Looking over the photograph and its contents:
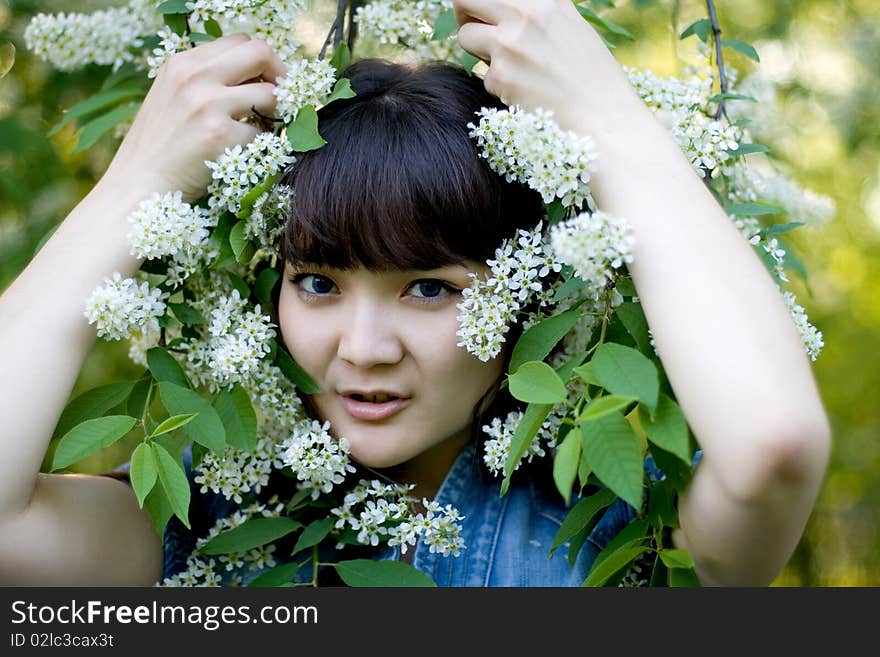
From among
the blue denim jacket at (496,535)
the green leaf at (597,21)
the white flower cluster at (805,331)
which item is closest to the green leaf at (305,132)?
the green leaf at (597,21)

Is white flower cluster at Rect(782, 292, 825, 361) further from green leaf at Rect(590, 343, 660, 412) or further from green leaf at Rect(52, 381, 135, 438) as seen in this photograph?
green leaf at Rect(52, 381, 135, 438)

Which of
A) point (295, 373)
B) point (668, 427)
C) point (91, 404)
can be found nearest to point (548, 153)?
point (668, 427)

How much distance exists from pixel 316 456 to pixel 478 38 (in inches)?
24.4

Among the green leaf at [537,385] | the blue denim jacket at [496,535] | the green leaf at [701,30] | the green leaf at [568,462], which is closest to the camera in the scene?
the green leaf at [568,462]

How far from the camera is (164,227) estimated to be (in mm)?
1255

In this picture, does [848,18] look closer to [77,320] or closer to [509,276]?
[509,276]

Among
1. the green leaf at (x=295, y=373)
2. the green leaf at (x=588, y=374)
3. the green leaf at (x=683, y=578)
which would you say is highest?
the green leaf at (x=588, y=374)

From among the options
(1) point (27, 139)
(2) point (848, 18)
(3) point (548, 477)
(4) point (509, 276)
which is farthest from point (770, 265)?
(2) point (848, 18)

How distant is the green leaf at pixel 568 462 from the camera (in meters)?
0.92

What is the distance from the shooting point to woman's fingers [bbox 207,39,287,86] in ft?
4.43

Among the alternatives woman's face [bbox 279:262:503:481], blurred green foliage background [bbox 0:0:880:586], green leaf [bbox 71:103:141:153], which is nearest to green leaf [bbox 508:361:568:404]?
woman's face [bbox 279:262:503:481]

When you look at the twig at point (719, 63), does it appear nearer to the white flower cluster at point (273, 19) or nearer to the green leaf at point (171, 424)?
the white flower cluster at point (273, 19)

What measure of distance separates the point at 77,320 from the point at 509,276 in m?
0.59

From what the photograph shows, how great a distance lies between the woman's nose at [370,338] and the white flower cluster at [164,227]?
247 mm
